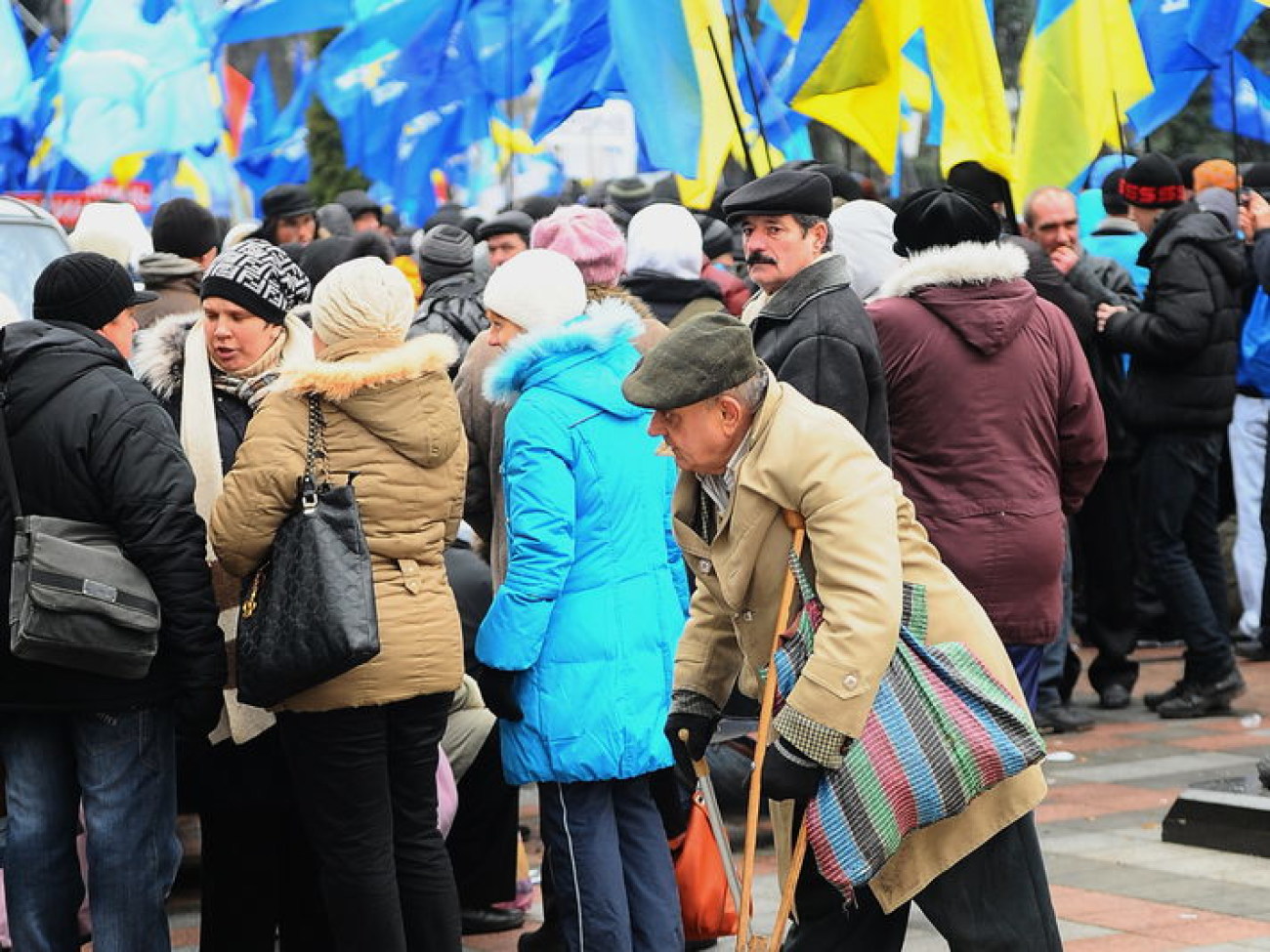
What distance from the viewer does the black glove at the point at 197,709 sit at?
491 centimetres

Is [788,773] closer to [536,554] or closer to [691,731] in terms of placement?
[691,731]

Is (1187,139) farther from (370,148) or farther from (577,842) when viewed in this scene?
(577,842)

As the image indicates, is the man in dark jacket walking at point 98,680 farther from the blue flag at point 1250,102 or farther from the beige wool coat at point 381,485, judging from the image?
the blue flag at point 1250,102

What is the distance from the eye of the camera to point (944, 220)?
6562 millimetres

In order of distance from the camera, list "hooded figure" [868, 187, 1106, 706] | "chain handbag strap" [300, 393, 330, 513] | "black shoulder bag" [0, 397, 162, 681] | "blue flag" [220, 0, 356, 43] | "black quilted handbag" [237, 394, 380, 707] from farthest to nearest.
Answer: "blue flag" [220, 0, 356, 43], "hooded figure" [868, 187, 1106, 706], "chain handbag strap" [300, 393, 330, 513], "black quilted handbag" [237, 394, 380, 707], "black shoulder bag" [0, 397, 162, 681]

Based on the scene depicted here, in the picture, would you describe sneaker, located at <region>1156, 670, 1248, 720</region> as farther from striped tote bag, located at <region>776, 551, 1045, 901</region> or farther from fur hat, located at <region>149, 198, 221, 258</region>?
striped tote bag, located at <region>776, 551, 1045, 901</region>

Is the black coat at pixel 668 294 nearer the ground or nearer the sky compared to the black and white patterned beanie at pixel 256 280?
nearer the ground

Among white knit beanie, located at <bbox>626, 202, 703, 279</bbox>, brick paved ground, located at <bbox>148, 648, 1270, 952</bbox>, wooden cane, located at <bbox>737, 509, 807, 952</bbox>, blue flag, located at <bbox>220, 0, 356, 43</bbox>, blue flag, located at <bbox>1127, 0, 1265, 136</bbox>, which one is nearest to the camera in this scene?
wooden cane, located at <bbox>737, 509, 807, 952</bbox>

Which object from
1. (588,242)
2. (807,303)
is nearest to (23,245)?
(588,242)

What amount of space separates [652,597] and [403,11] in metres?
11.1

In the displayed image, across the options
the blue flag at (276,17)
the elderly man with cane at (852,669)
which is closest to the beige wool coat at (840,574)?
the elderly man with cane at (852,669)

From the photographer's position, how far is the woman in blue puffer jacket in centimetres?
523

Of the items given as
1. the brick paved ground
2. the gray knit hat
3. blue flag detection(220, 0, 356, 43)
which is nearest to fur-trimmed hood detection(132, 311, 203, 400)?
the brick paved ground

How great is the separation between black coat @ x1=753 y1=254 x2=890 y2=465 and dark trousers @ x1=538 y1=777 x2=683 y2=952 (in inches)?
46.4
